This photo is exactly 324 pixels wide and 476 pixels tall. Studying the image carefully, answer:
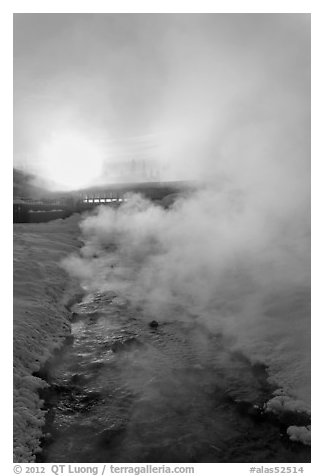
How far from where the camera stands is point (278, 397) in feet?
19.5

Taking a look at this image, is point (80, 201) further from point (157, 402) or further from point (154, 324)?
point (157, 402)

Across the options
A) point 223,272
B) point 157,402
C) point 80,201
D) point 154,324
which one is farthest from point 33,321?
point 80,201

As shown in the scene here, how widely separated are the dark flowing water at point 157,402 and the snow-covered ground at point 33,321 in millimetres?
270

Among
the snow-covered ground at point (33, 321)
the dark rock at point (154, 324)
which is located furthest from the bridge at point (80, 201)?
the dark rock at point (154, 324)

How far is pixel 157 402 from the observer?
19.5 feet

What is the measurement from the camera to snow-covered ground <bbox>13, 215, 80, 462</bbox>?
530cm

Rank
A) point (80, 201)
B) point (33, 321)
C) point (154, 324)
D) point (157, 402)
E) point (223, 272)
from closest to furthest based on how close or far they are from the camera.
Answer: point (157, 402)
point (33, 321)
point (154, 324)
point (223, 272)
point (80, 201)

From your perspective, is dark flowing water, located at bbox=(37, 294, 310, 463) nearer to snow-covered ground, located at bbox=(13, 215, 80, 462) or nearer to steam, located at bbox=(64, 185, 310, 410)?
snow-covered ground, located at bbox=(13, 215, 80, 462)

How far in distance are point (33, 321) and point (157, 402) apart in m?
3.98

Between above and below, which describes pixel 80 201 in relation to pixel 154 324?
above

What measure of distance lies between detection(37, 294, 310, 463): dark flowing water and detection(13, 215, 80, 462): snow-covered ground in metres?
0.27

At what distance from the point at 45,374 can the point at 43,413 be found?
1.19 metres
